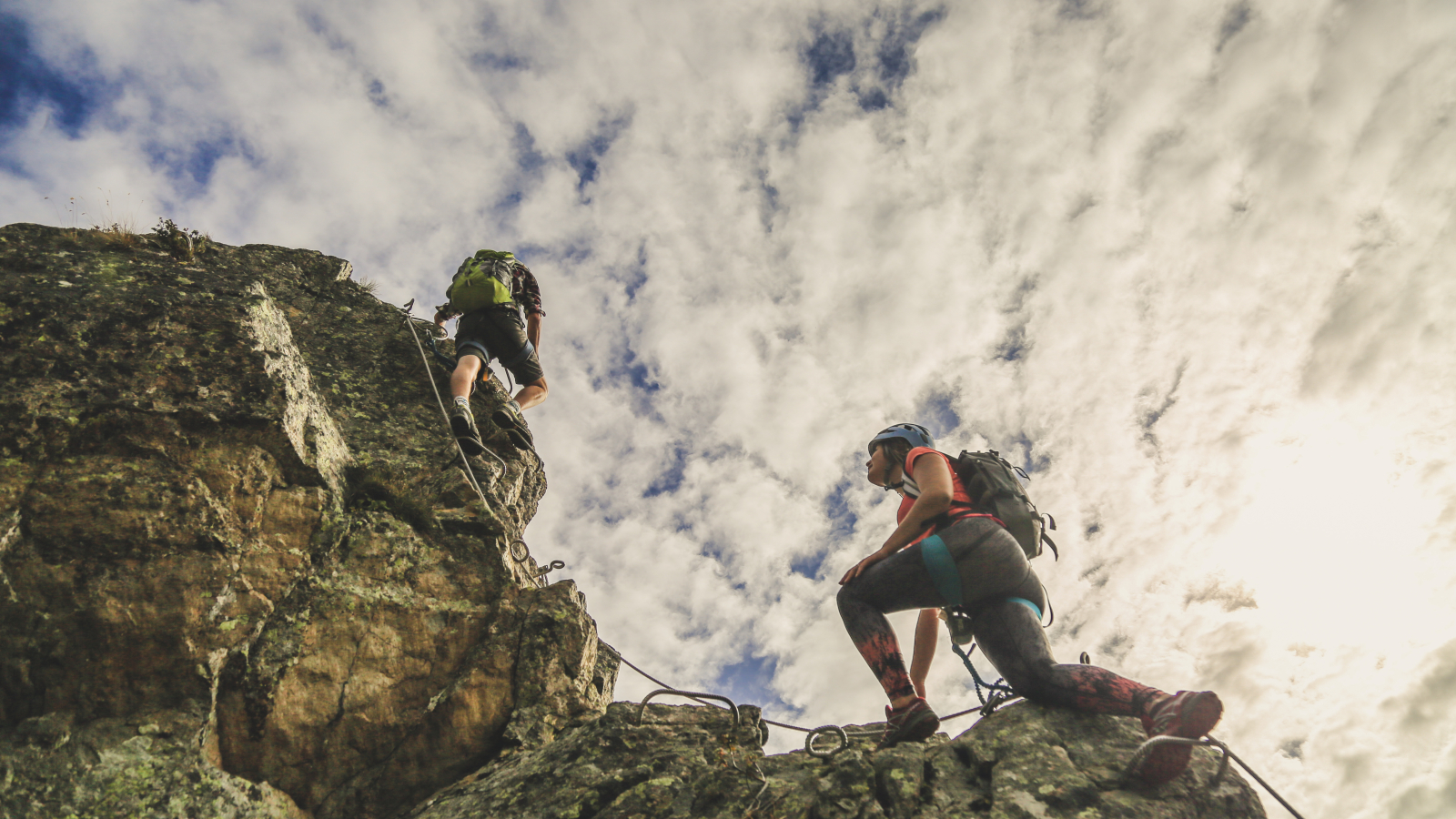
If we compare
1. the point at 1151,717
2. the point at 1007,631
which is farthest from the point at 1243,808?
the point at 1007,631

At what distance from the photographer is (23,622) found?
4.16 meters

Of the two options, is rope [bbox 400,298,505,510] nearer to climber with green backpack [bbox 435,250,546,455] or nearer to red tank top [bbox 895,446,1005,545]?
climber with green backpack [bbox 435,250,546,455]

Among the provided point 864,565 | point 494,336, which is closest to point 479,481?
point 494,336

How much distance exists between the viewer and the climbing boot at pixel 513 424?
8.03 meters

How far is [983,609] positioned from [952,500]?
2.68 feet

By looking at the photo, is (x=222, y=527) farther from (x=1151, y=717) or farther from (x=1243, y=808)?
(x=1243, y=808)

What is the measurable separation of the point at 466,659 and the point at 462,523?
139 cm

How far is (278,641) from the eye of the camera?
16.0ft

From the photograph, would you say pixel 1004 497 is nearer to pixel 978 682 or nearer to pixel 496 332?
pixel 978 682

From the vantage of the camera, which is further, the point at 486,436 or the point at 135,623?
the point at 486,436

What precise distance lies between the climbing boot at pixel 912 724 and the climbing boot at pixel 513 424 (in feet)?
18.4

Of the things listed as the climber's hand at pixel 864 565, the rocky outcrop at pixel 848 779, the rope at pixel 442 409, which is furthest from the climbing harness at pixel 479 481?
the climber's hand at pixel 864 565

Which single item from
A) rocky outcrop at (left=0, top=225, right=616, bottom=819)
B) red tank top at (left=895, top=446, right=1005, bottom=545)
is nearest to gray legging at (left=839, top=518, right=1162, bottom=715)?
red tank top at (left=895, top=446, right=1005, bottom=545)

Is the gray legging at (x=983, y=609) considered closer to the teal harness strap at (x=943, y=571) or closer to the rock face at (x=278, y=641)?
the teal harness strap at (x=943, y=571)
